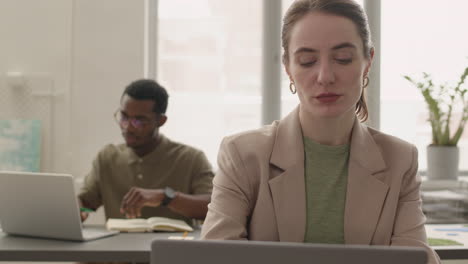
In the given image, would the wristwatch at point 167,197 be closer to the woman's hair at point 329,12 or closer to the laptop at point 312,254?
the woman's hair at point 329,12

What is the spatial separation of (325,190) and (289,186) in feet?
0.31

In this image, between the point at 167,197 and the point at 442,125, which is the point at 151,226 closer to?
the point at 167,197

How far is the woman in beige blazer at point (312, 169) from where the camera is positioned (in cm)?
126

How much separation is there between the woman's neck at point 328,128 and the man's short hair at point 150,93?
5.00 feet

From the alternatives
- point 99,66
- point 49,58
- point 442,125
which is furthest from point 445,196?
point 49,58

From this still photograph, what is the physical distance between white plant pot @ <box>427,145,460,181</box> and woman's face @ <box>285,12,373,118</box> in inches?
103

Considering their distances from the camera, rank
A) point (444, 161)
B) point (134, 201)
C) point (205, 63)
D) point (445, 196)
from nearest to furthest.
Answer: point (134, 201) < point (445, 196) < point (444, 161) < point (205, 63)

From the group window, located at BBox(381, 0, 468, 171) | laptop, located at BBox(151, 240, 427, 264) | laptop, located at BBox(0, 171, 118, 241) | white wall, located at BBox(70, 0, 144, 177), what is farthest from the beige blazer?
window, located at BBox(381, 0, 468, 171)

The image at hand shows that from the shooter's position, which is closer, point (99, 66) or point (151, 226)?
point (151, 226)

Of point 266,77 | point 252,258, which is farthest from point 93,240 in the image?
point 266,77

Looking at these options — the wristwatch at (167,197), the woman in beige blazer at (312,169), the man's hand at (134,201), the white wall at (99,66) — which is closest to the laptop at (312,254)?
the woman in beige blazer at (312,169)

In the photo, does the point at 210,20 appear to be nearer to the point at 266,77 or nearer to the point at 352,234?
the point at 266,77

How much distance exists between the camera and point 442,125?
377cm

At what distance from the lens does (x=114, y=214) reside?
2797 millimetres
